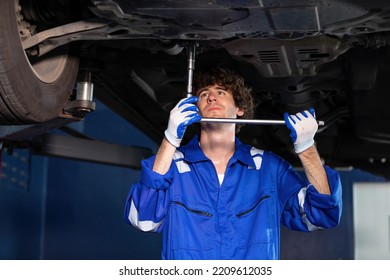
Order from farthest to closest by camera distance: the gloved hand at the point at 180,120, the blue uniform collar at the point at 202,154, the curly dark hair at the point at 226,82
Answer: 1. the curly dark hair at the point at 226,82
2. the blue uniform collar at the point at 202,154
3. the gloved hand at the point at 180,120

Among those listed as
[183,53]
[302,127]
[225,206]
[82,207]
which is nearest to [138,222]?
[225,206]

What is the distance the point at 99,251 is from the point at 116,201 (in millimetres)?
459

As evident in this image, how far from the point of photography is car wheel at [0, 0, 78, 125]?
2.16m

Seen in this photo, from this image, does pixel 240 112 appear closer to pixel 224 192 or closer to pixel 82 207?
pixel 224 192

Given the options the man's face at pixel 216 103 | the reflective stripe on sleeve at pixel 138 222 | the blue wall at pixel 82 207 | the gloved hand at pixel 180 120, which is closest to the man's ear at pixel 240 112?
the man's face at pixel 216 103

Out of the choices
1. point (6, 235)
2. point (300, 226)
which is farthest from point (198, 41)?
point (6, 235)

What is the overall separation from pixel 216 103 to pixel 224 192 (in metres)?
0.33

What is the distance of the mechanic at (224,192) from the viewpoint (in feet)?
7.82

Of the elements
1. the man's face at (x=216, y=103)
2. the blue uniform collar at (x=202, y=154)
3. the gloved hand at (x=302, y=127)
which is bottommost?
the blue uniform collar at (x=202, y=154)

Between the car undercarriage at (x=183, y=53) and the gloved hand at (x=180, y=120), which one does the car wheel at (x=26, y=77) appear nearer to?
the car undercarriage at (x=183, y=53)

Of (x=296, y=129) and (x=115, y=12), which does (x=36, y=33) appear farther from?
(x=296, y=129)

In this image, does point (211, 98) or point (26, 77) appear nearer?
point (26, 77)

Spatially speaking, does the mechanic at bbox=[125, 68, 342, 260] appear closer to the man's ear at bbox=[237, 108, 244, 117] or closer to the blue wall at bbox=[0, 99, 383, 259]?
the man's ear at bbox=[237, 108, 244, 117]

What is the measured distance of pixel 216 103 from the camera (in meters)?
2.60
